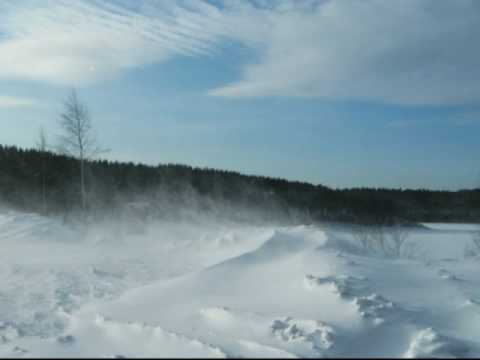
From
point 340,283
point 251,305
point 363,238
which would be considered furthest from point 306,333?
point 363,238

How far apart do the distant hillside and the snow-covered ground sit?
14144 millimetres

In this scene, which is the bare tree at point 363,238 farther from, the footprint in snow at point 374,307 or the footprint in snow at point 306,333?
the footprint in snow at point 306,333

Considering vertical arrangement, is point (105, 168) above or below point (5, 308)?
above

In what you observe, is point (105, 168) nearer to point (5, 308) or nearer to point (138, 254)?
point (138, 254)

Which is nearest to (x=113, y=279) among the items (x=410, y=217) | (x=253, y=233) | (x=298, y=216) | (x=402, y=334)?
(x=253, y=233)

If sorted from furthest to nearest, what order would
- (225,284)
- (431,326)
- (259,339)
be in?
1. (225,284)
2. (431,326)
3. (259,339)

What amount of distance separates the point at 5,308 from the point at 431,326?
5.46m

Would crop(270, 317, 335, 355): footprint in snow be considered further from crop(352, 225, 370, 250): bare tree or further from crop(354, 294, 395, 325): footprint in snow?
crop(352, 225, 370, 250): bare tree

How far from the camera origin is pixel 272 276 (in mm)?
5961

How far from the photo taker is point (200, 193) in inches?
1374

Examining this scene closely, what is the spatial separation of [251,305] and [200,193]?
100.0 ft

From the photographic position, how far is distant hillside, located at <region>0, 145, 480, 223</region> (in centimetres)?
2509

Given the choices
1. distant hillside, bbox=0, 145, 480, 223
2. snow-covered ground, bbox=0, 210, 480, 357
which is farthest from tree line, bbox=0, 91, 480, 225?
snow-covered ground, bbox=0, 210, 480, 357

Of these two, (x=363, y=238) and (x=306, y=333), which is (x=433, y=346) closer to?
(x=306, y=333)
